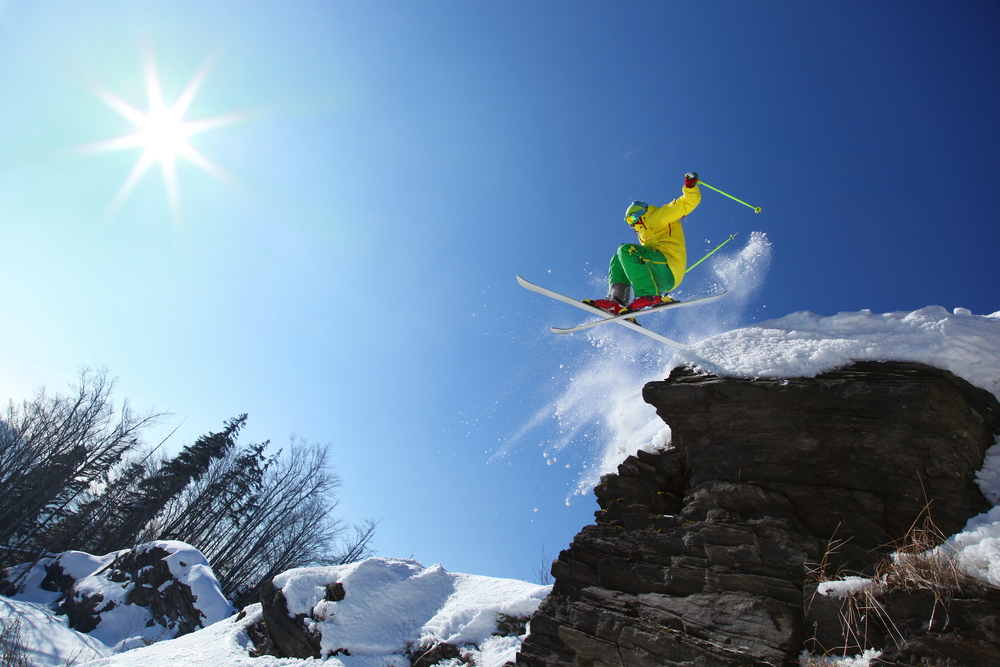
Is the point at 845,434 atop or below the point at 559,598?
atop

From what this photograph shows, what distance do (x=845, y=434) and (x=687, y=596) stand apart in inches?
94.1

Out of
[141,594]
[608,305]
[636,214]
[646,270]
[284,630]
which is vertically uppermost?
[636,214]

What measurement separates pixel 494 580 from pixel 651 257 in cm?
914

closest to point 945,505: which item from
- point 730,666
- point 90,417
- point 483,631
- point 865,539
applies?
point 865,539

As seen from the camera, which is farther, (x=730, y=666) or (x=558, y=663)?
(x=558, y=663)

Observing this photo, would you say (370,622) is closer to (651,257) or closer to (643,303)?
(643,303)

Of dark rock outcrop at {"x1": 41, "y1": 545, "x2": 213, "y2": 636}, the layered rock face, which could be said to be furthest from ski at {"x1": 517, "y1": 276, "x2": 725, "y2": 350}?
dark rock outcrop at {"x1": 41, "y1": 545, "x2": 213, "y2": 636}

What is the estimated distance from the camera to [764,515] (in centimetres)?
413

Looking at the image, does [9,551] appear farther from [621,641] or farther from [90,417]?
[621,641]

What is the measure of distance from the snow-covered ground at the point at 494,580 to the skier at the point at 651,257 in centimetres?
99

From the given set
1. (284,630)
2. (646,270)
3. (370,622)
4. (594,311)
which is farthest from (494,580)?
(646,270)

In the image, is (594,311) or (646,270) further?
(594,311)

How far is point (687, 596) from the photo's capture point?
4.02 metres

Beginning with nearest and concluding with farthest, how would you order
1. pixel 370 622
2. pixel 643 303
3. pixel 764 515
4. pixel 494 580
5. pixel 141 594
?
pixel 764 515, pixel 643 303, pixel 370 622, pixel 494 580, pixel 141 594
